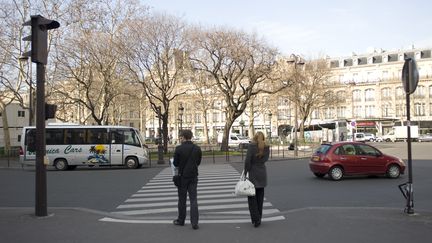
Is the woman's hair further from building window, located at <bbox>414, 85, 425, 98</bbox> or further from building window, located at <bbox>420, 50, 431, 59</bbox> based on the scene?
building window, located at <bbox>420, 50, 431, 59</bbox>

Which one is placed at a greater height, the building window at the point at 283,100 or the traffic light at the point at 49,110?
the building window at the point at 283,100

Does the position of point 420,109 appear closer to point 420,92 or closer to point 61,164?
point 420,92

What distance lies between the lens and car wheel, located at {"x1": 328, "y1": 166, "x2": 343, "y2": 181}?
724 inches

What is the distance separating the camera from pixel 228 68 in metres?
40.7

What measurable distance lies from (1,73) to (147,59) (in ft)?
48.3

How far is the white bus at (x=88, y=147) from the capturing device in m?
28.5

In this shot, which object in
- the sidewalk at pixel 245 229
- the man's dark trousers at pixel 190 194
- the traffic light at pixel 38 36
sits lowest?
the sidewalk at pixel 245 229

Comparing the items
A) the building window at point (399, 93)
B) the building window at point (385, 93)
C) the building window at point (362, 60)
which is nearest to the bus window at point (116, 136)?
the building window at point (399, 93)

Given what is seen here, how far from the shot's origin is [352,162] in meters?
18.5

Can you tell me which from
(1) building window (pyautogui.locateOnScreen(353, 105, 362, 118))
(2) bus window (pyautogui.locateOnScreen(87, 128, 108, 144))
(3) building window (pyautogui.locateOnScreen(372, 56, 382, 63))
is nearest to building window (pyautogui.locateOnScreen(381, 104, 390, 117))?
(1) building window (pyautogui.locateOnScreen(353, 105, 362, 118))

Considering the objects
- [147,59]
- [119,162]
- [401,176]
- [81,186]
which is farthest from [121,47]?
[401,176]

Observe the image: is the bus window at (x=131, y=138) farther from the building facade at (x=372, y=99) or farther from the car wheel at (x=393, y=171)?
the building facade at (x=372, y=99)

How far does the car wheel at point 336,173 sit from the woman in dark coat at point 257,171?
1041cm

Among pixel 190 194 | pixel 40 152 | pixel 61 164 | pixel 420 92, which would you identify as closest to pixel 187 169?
pixel 190 194
